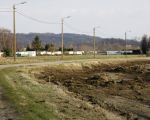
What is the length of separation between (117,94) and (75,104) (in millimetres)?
8474

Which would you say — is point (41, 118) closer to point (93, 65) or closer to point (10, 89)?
point (10, 89)

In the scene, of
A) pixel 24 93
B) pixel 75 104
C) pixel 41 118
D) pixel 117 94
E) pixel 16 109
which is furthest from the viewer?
pixel 117 94

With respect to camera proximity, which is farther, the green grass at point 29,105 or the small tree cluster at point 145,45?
the small tree cluster at point 145,45

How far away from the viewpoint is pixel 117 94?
26484mm

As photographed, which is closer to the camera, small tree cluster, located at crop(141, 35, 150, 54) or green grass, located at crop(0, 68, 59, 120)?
green grass, located at crop(0, 68, 59, 120)

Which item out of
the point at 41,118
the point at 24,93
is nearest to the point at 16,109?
the point at 41,118

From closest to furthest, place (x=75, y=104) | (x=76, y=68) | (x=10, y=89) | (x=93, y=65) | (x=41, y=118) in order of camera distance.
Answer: (x=41, y=118) < (x=75, y=104) < (x=10, y=89) < (x=76, y=68) < (x=93, y=65)

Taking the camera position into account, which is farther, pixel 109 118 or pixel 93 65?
pixel 93 65

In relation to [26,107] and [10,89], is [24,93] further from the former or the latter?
[26,107]

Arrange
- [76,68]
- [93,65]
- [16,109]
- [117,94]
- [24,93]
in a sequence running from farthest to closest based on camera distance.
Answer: [93,65] < [76,68] < [117,94] < [24,93] < [16,109]

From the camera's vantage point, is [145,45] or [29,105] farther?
[145,45]

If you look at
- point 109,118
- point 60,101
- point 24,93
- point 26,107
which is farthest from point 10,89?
point 109,118

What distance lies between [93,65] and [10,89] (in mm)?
42660

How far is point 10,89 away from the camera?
2266cm
